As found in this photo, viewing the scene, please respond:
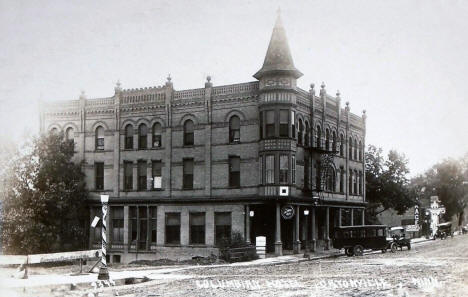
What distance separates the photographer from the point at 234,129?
3847 centimetres

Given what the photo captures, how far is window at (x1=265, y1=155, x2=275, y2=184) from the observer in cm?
3662

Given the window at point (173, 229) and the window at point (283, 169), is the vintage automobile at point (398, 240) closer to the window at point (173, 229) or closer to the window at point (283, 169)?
the window at point (283, 169)

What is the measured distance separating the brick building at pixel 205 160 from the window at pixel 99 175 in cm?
7

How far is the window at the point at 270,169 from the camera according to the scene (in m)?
36.6

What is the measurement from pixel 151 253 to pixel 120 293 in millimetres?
20858

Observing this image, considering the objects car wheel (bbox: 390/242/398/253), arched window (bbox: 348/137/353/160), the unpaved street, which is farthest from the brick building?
the unpaved street

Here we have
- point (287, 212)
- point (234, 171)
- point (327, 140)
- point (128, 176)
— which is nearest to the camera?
point (287, 212)

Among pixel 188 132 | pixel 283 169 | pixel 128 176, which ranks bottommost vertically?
pixel 128 176

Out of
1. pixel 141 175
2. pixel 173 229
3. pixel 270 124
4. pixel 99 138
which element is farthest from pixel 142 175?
pixel 270 124

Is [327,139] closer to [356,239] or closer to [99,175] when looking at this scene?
[356,239]

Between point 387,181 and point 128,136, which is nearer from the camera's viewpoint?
point 128,136

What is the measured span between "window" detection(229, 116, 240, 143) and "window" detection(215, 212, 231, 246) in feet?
16.0

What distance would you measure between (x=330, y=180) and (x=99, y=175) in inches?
672

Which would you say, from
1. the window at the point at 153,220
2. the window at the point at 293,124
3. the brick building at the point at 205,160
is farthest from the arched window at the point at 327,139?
the window at the point at 153,220
